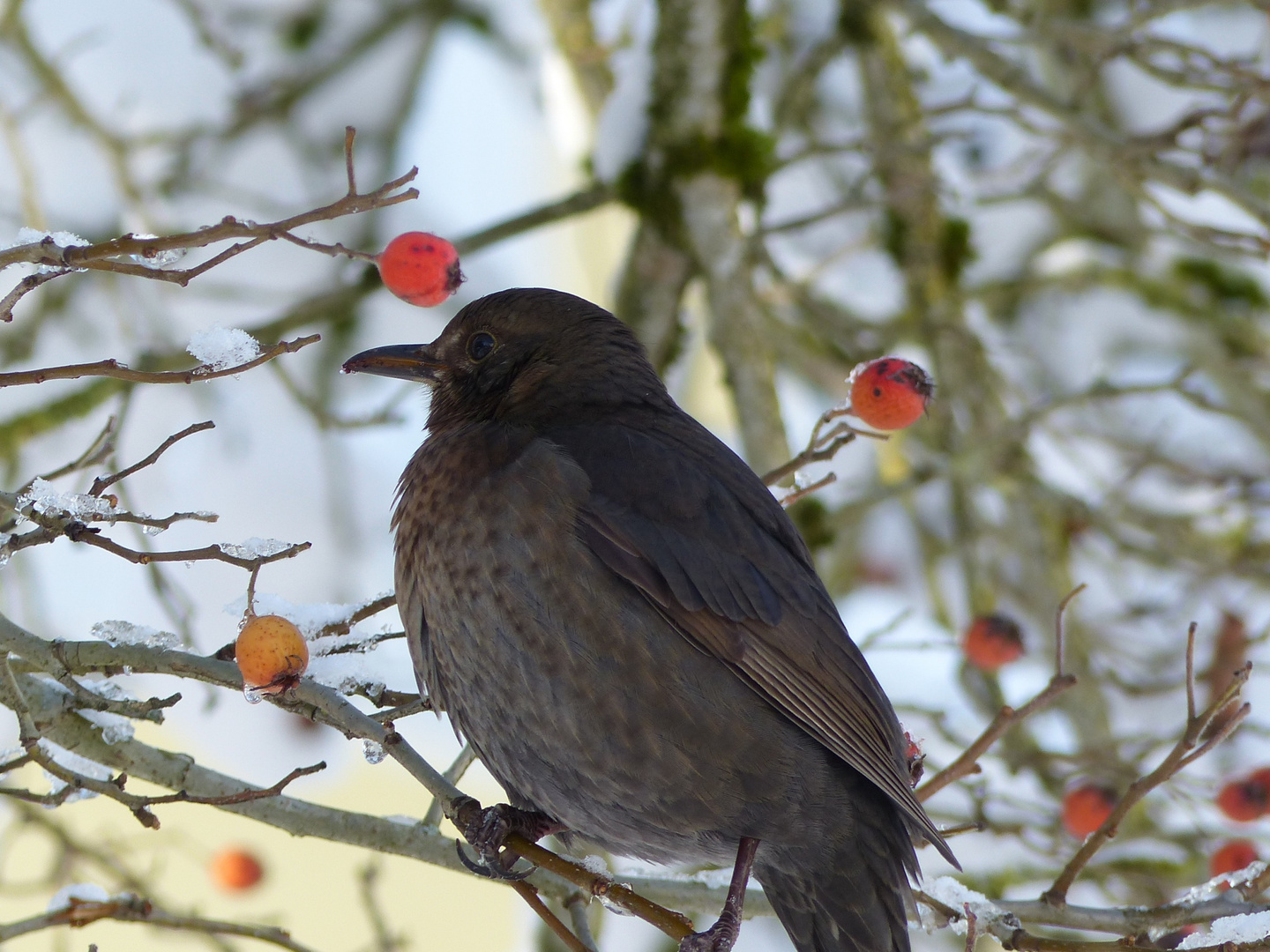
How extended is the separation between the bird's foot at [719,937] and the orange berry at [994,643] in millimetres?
1265

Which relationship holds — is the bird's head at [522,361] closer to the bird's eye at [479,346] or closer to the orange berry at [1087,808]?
the bird's eye at [479,346]

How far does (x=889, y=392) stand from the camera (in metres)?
3.04

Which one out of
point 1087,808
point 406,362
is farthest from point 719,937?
point 406,362

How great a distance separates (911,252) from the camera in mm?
5543

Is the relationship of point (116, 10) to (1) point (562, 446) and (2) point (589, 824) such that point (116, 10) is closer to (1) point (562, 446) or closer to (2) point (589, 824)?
(1) point (562, 446)

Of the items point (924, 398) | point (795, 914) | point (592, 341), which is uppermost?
point (592, 341)

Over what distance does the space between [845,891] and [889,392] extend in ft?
3.67

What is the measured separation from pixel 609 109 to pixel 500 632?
2.49 m

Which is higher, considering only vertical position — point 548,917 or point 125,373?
point 125,373

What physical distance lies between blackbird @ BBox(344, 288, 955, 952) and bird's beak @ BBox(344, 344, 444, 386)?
1.09ft

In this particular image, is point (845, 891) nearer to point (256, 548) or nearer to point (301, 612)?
point (301, 612)

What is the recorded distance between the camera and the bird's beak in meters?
3.52

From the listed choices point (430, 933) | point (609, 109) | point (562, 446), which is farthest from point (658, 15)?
point (430, 933)

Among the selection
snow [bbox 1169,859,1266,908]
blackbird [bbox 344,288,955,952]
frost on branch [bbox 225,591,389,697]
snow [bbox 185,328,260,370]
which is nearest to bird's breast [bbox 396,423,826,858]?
blackbird [bbox 344,288,955,952]
